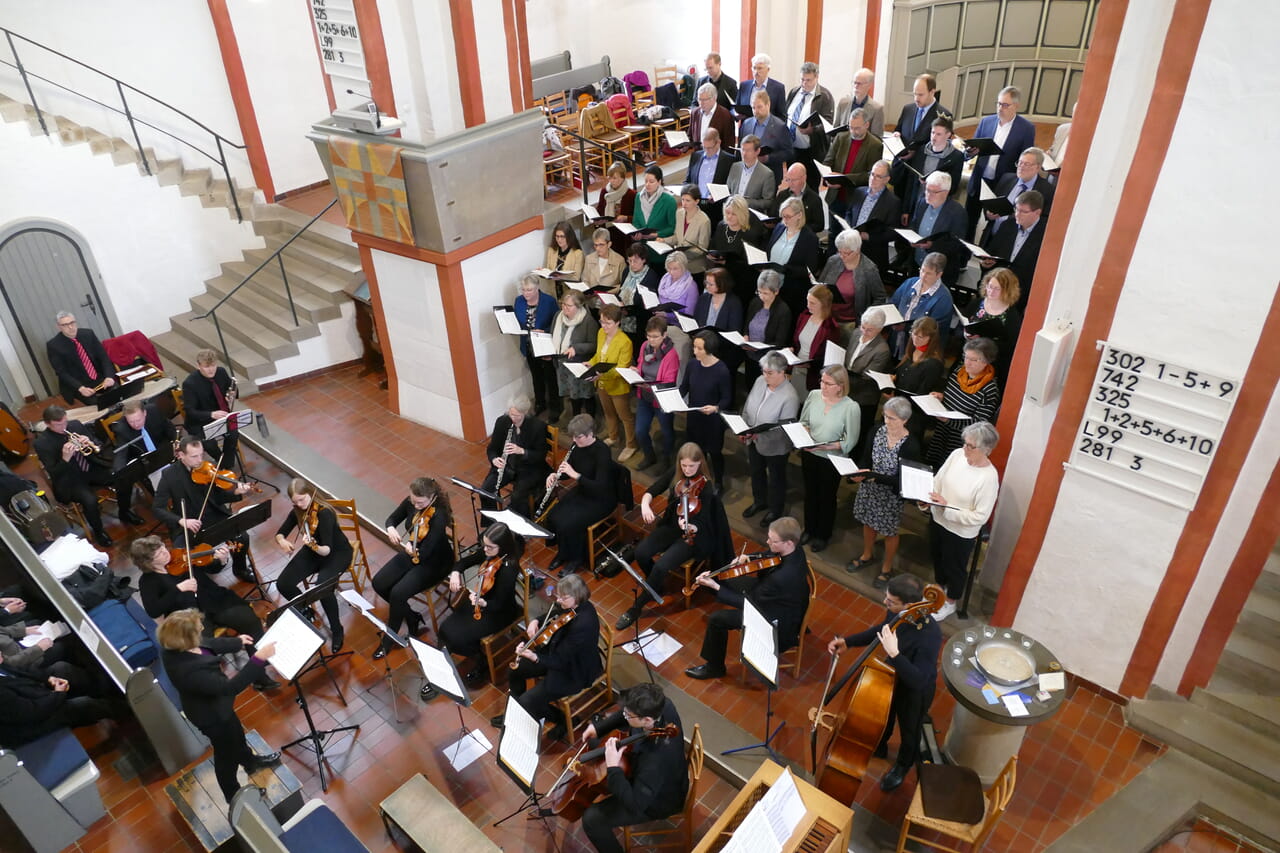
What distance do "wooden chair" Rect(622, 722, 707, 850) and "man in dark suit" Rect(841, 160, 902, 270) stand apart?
15.6ft

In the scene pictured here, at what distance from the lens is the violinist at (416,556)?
21.5 ft

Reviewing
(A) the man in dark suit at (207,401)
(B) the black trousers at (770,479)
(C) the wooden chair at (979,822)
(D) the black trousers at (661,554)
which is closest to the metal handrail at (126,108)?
(A) the man in dark suit at (207,401)

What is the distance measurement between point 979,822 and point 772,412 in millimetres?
3244

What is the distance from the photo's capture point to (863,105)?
9391 millimetres

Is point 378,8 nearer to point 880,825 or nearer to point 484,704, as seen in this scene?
point 484,704

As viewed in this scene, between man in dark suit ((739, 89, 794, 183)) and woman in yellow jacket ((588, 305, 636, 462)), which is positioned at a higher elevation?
man in dark suit ((739, 89, 794, 183))

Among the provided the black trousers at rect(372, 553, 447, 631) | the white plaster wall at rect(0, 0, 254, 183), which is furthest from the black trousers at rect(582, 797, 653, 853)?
the white plaster wall at rect(0, 0, 254, 183)

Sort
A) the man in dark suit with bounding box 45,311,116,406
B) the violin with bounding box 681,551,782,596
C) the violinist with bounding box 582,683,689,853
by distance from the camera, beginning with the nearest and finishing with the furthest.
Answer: the violinist with bounding box 582,683,689,853 < the violin with bounding box 681,551,782,596 < the man in dark suit with bounding box 45,311,116,406

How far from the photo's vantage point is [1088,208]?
16.7 ft

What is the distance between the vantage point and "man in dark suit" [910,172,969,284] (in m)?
7.13

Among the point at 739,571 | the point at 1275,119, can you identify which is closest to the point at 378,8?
the point at 739,571

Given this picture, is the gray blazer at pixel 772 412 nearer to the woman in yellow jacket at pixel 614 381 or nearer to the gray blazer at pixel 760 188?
the woman in yellow jacket at pixel 614 381

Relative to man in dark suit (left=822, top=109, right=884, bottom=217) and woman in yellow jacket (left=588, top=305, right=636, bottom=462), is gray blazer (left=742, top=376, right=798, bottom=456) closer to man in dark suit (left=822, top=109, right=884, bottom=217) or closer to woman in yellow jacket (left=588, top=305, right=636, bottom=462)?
woman in yellow jacket (left=588, top=305, right=636, bottom=462)

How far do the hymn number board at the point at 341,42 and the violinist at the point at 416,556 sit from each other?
4.13 metres
